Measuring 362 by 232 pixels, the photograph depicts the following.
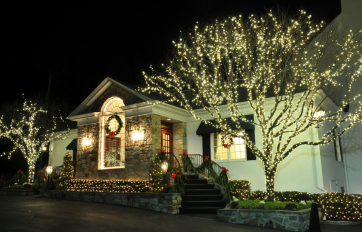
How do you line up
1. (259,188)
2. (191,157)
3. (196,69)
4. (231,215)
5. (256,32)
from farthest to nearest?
(191,157) → (259,188) → (196,69) → (256,32) → (231,215)

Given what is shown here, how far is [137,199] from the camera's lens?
10891mm

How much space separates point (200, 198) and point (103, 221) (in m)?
4.01

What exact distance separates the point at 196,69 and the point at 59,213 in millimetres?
6804

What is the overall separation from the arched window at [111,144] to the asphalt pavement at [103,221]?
3595mm

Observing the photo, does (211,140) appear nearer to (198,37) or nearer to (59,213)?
(198,37)

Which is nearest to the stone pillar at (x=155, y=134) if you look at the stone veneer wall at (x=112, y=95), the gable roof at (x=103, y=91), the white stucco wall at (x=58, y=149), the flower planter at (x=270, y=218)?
the gable roof at (x=103, y=91)

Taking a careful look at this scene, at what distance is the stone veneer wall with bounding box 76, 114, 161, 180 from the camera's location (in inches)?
491

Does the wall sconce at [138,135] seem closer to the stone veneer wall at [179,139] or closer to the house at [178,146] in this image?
the house at [178,146]

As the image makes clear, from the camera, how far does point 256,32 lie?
10039 millimetres

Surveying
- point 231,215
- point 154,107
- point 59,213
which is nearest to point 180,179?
point 231,215

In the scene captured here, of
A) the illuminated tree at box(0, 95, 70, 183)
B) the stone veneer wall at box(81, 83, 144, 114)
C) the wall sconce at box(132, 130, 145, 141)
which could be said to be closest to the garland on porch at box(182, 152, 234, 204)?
the wall sconce at box(132, 130, 145, 141)

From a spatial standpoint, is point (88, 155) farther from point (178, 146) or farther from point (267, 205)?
point (267, 205)

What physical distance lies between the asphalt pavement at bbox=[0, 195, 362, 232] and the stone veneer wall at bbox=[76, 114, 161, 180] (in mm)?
2399

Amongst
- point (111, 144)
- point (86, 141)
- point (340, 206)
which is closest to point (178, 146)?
point (111, 144)
